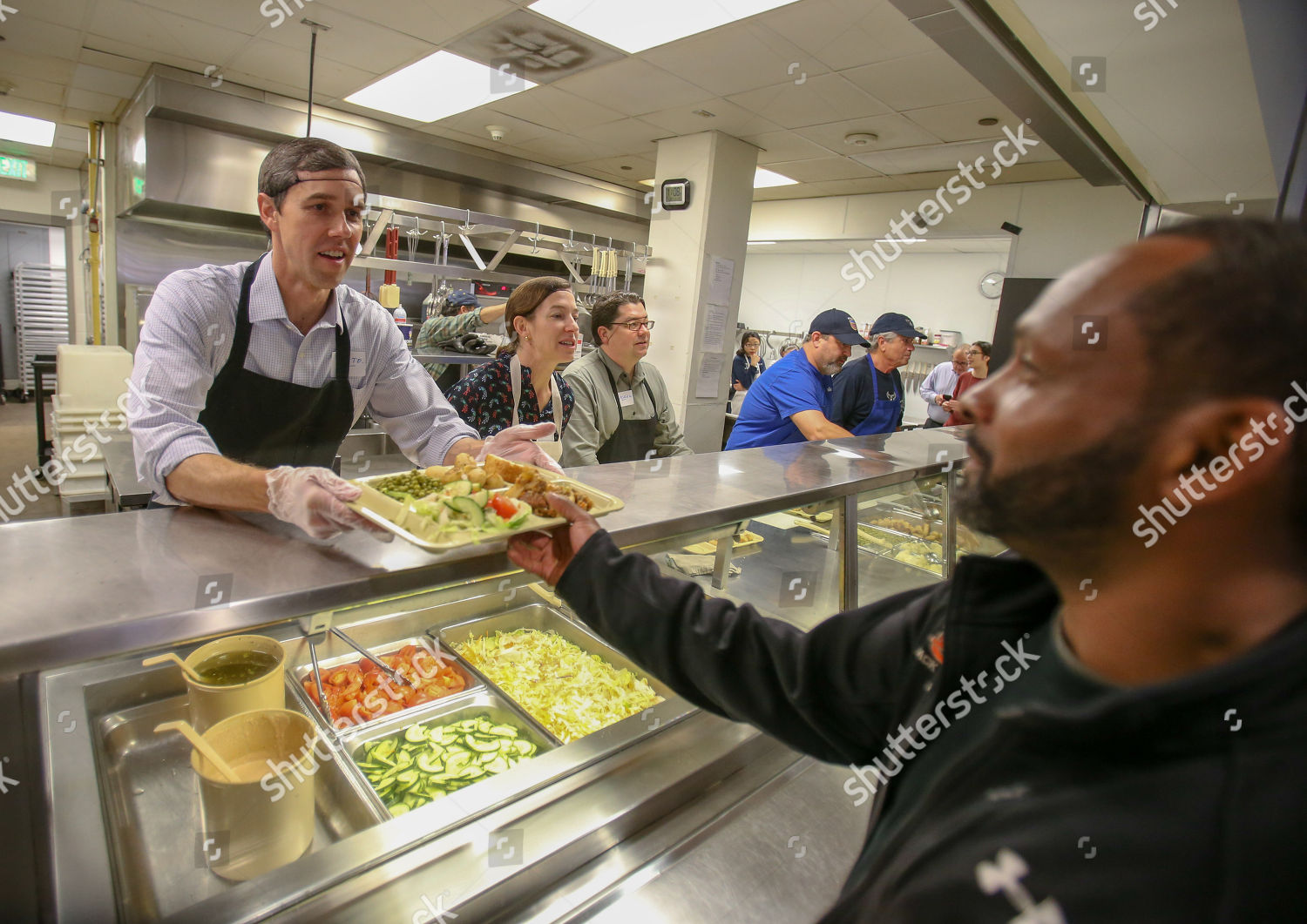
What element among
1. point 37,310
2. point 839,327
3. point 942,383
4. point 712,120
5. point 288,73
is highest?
point 712,120

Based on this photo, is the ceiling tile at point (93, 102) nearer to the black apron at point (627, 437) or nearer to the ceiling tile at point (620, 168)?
the ceiling tile at point (620, 168)

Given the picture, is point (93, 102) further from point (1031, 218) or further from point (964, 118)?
point (1031, 218)

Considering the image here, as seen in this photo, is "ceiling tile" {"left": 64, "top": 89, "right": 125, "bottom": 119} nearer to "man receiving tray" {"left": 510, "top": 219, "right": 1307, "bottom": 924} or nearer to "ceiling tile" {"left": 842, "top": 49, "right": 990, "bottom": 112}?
"ceiling tile" {"left": 842, "top": 49, "right": 990, "bottom": 112}

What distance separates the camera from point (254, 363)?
5.95ft

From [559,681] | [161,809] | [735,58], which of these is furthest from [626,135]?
[161,809]

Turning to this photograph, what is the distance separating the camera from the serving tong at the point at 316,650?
1362mm

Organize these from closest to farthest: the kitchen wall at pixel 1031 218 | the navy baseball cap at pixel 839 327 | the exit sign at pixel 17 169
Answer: the navy baseball cap at pixel 839 327 < the kitchen wall at pixel 1031 218 < the exit sign at pixel 17 169

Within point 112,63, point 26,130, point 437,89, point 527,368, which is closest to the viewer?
point 527,368

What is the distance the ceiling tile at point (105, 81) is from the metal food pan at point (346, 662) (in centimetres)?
591

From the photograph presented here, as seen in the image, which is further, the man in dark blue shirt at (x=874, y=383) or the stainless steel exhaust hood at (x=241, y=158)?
the stainless steel exhaust hood at (x=241, y=158)

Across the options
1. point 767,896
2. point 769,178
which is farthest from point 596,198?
point 767,896

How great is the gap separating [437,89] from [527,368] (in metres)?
3.47

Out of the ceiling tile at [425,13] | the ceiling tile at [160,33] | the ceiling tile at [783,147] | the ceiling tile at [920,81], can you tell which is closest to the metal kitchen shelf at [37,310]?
the ceiling tile at [160,33]

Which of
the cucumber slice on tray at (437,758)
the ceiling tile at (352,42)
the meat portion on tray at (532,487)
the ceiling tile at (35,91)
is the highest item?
the ceiling tile at (352,42)
